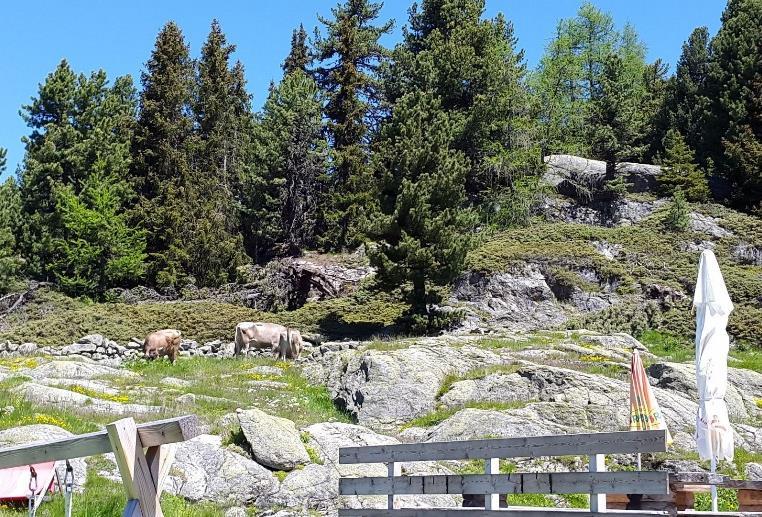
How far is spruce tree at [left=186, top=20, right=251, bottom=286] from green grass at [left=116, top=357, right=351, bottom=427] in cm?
2231

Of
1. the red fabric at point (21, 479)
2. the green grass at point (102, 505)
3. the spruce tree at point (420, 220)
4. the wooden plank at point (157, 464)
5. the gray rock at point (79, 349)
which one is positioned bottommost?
the green grass at point (102, 505)

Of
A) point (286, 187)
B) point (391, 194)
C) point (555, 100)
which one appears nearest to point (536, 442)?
point (391, 194)

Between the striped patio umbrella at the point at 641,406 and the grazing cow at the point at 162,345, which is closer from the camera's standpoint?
the striped patio umbrella at the point at 641,406

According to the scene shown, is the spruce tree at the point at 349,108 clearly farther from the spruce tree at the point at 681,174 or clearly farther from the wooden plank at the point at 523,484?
the wooden plank at the point at 523,484

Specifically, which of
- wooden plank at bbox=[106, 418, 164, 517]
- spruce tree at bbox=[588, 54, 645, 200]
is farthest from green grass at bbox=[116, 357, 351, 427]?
spruce tree at bbox=[588, 54, 645, 200]

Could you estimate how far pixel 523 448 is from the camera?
10.1m

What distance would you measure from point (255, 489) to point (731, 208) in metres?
45.8

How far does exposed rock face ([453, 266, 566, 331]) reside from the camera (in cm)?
3941

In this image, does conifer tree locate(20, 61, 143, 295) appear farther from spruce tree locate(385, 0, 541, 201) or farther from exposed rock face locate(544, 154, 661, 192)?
exposed rock face locate(544, 154, 661, 192)

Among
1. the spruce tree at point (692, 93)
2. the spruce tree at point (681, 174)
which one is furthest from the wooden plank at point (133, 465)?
the spruce tree at point (692, 93)

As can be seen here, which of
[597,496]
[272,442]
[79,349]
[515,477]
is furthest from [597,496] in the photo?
[79,349]

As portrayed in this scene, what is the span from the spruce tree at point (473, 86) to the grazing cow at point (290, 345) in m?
21.5

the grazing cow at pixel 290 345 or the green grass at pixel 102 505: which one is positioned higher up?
the grazing cow at pixel 290 345

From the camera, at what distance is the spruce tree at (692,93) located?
191 ft
